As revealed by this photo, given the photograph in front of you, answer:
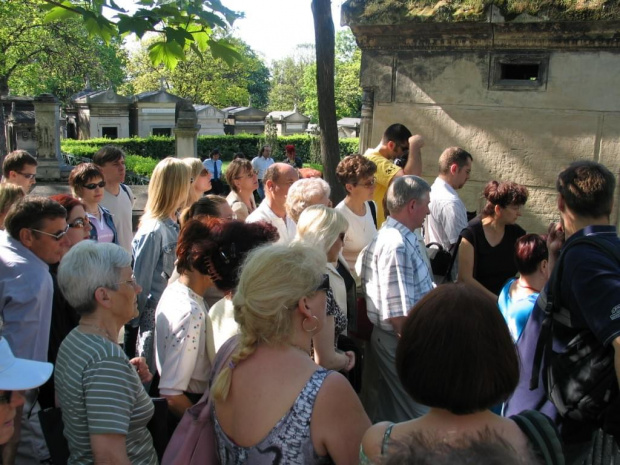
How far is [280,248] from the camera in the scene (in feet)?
→ 7.97

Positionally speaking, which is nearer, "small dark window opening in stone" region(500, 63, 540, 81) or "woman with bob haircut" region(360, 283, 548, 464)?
"woman with bob haircut" region(360, 283, 548, 464)

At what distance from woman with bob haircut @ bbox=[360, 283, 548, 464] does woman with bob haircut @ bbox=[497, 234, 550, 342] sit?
2067 millimetres

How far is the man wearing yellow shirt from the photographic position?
5.88 m

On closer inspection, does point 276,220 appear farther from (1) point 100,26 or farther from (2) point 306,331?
(2) point 306,331

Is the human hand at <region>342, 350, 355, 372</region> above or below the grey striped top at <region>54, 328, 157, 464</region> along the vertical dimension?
below

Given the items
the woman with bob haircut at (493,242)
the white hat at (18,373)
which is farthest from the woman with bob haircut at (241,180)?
the white hat at (18,373)

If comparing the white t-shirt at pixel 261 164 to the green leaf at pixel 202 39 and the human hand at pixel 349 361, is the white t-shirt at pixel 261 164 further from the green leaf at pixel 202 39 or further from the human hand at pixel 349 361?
the human hand at pixel 349 361

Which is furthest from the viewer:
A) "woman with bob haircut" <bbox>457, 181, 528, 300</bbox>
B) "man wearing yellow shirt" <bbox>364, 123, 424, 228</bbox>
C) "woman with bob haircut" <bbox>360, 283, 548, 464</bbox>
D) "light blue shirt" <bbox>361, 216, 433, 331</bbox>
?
"man wearing yellow shirt" <bbox>364, 123, 424, 228</bbox>

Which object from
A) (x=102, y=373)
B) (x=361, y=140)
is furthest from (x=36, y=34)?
(x=102, y=373)

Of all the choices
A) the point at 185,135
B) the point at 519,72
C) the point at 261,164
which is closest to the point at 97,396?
the point at 519,72

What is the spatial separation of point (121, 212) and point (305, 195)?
6.91 ft

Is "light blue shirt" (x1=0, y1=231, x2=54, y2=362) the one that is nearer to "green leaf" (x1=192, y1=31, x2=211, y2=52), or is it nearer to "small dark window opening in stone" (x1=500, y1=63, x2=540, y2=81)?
"green leaf" (x1=192, y1=31, x2=211, y2=52)

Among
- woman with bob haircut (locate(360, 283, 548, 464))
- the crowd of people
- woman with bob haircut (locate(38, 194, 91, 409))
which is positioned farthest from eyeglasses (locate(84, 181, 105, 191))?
woman with bob haircut (locate(360, 283, 548, 464))

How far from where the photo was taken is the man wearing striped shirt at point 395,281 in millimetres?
3807
